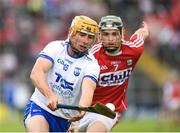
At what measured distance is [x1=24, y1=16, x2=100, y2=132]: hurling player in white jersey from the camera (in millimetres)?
9664

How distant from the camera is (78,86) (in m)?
9.95

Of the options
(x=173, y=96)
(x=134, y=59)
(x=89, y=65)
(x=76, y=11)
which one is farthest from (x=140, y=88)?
(x=89, y=65)

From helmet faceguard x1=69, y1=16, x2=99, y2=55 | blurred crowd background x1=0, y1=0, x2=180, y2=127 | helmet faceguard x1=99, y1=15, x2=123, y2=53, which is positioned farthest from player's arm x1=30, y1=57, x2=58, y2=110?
blurred crowd background x1=0, y1=0, x2=180, y2=127

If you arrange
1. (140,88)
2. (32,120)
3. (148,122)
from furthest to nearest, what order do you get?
(140,88), (148,122), (32,120)

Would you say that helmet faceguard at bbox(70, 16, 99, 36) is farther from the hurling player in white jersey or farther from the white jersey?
the white jersey

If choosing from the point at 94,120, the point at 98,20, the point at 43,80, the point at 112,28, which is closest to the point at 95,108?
the point at 43,80

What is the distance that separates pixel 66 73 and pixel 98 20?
1303cm

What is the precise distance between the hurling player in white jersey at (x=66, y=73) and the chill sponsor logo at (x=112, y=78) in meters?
0.96

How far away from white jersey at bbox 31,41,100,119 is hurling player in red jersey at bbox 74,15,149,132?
90cm

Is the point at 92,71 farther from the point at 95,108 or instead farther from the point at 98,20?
the point at 98,20

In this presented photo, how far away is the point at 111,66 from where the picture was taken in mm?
11039

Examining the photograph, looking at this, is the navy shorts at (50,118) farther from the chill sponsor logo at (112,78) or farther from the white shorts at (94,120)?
the chill sponsor logo at (112,78)

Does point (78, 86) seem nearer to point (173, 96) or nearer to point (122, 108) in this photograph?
point (122, 108)

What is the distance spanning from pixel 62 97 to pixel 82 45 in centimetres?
69
